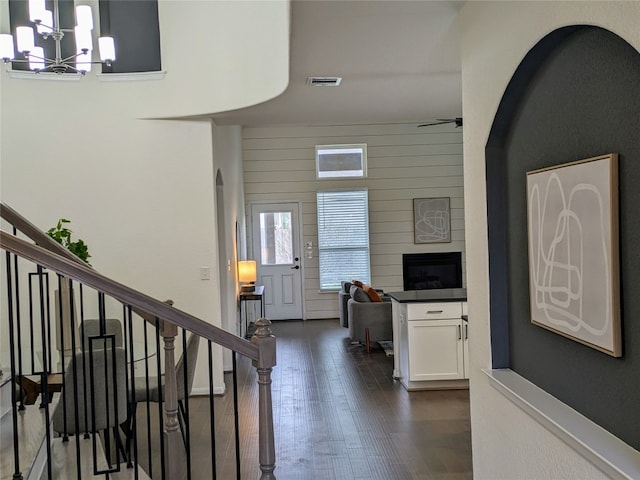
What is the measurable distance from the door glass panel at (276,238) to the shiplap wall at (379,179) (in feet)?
0.85

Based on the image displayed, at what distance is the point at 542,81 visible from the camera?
8.04ft

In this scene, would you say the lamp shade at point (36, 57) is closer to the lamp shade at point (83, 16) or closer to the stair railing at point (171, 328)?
the lamp shade at point (83, 16)

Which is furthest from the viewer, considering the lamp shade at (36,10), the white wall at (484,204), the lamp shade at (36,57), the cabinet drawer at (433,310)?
the cabinet drawer at (433,310)

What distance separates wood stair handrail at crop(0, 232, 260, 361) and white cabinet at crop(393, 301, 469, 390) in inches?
127

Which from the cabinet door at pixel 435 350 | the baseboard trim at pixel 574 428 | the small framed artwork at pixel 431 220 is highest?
the small framed artwork at pixel 431 220

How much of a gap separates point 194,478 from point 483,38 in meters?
3.11

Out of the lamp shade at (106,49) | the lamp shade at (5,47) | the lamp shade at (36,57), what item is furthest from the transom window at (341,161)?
the lamp shade at (5,47)

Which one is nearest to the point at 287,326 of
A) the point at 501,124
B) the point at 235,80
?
the point at 235,80

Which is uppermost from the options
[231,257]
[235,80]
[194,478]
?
[235,80]

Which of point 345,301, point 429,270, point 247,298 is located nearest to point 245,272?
point 247,298

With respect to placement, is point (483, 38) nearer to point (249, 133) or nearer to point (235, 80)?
point (235, 80)

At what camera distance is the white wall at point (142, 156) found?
216 inches

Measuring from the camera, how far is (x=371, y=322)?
740cm

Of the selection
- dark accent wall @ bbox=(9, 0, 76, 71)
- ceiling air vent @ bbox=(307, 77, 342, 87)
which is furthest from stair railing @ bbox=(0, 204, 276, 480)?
dark accent wall @ bbox=(9, 0, 76, 71)
